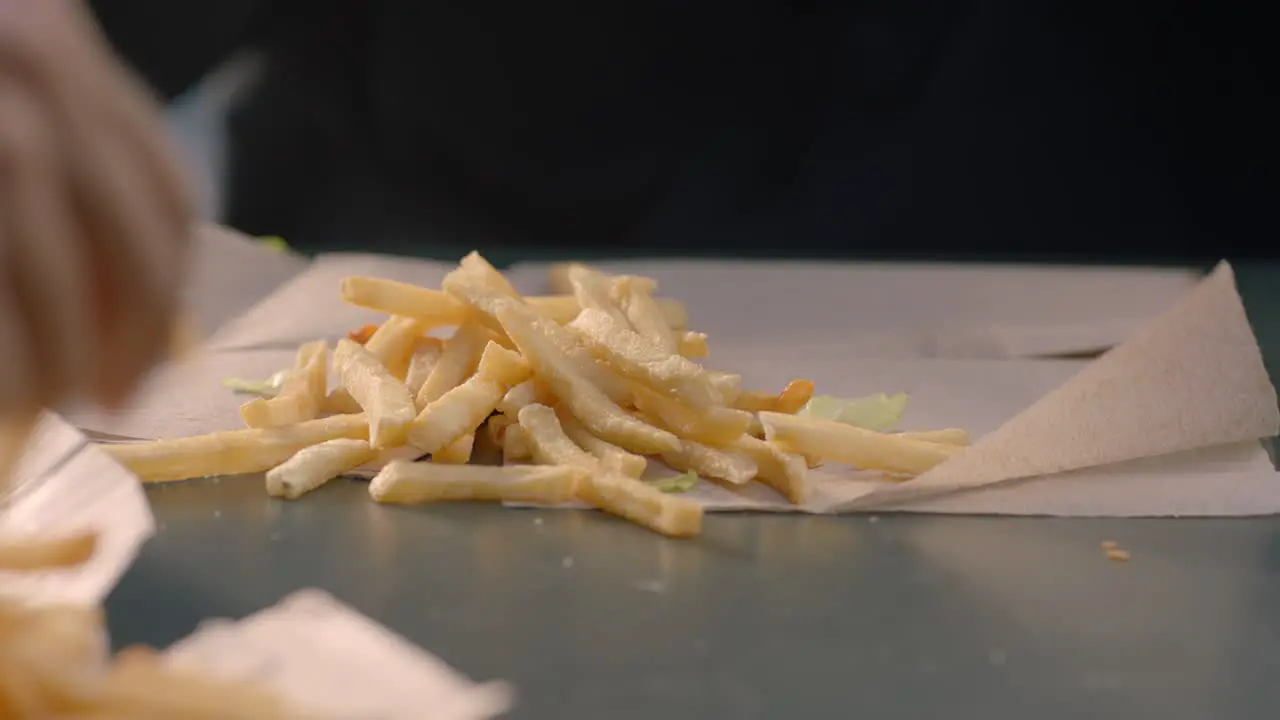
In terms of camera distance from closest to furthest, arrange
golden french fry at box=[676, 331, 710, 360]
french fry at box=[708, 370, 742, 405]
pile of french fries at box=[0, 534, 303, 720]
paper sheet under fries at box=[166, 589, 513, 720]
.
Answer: pile of french fries at box=[0, 534, 303, 720] < paper sheet under fries at box=[166, 589, 513, 720] < french fry at box=[708, 370, 742, 405] < golden french fry at box=[676, 331, 710, 360]

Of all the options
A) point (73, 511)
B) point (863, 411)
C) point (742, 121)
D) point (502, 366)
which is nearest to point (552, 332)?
point (502, 366)

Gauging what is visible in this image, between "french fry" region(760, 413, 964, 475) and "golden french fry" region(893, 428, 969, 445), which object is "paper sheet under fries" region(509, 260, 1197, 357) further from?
"french fry" region(760, 413, 964, 475)

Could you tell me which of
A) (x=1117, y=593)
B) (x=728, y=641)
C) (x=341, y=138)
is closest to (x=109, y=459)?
(x=728, y=641)

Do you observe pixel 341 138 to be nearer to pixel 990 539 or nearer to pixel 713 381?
pixel 713 381

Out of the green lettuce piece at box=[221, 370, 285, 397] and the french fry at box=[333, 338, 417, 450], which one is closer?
the french fry at box=[333, 338, 417, 450]

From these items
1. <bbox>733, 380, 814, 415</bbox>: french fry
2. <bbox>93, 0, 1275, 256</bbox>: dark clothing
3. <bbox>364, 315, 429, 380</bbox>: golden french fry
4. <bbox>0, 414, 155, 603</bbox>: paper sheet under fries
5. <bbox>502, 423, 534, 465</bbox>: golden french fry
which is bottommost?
<bbox>0, 414, 155, 603</bbox>: paper sheet under fries

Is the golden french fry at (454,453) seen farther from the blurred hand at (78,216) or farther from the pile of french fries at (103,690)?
the blurred hand at (78,216)

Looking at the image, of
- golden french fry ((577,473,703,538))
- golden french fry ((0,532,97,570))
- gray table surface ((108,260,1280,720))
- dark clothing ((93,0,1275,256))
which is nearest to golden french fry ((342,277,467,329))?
gray table surface ((108,260,1280,720))
